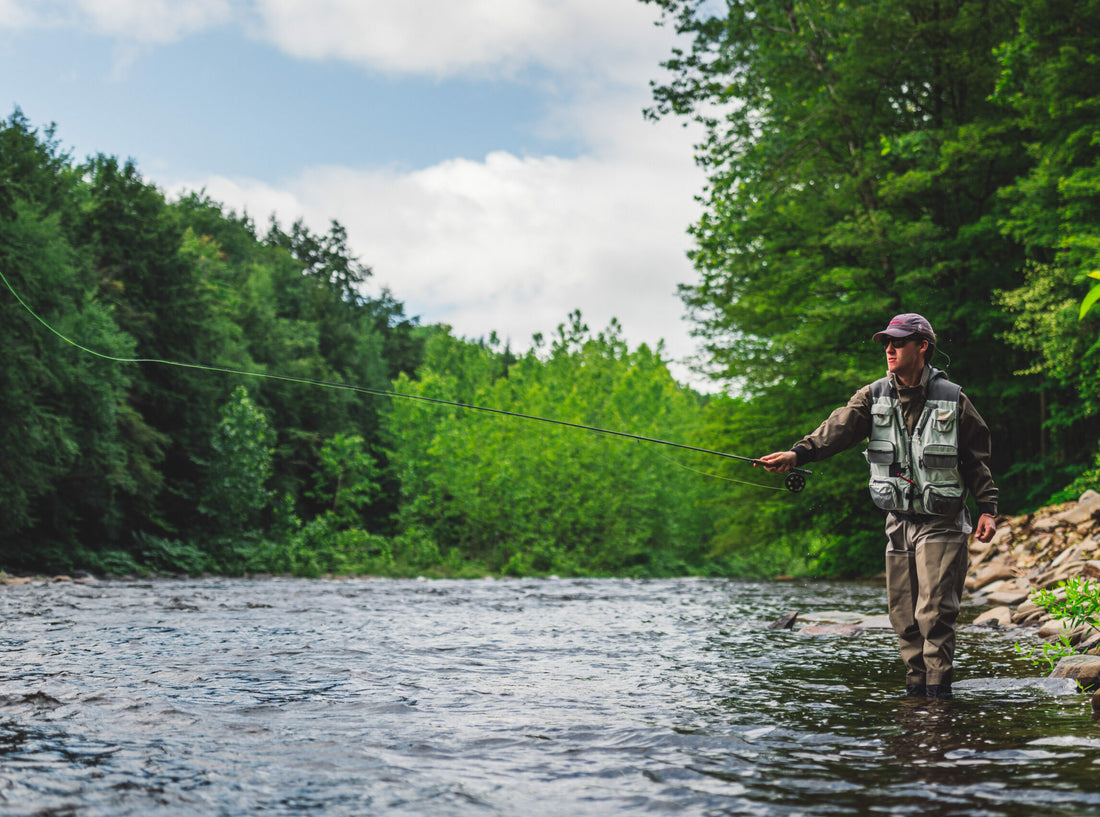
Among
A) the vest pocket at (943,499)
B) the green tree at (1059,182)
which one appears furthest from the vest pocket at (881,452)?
the green tree at (1059,182)

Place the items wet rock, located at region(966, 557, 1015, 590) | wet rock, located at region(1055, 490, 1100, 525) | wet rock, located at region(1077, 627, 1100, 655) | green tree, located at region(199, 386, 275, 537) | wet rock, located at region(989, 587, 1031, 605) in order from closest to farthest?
wet rock, located at region(1077, 627, 1100, 655) < wet rock, located at region(989, 587, 1031, 605) < wet rock, located at region(1055, 490, 1100, 525) < wet rock, located at region(966, 557, 1015, 590) < green tree, located at region(199, 386, 275, 537)

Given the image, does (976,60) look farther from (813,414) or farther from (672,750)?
(672,750)

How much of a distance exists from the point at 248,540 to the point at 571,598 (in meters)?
21.8

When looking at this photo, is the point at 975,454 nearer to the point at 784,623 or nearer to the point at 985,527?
the point at 985,527

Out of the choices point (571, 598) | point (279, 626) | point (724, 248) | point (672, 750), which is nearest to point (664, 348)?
point (724, 248)

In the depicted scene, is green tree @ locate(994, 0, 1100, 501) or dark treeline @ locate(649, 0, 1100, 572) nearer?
green tree @ locate(994, 0, 1100, 501)

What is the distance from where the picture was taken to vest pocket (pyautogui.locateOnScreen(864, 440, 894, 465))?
537cm

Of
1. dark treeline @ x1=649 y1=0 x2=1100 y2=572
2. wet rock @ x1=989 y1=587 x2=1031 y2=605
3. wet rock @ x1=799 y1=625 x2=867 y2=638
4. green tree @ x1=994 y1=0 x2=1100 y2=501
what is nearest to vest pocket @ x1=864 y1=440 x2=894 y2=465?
wet rock @ x1=799 y1=625 x2=867 y2=638

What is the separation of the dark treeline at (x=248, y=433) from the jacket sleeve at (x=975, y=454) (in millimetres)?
8684

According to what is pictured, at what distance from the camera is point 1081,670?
5.28m

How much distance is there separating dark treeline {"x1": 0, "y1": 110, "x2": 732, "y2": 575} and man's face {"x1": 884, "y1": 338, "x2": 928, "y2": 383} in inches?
341

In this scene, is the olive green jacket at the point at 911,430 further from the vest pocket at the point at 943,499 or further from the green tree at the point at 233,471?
the green tree at the point at 233,471

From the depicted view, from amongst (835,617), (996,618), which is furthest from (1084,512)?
(835,617)

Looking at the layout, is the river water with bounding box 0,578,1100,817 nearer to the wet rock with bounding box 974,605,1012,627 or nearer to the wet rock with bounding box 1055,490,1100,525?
the wet rock with bounding box 974,605,1012,627
